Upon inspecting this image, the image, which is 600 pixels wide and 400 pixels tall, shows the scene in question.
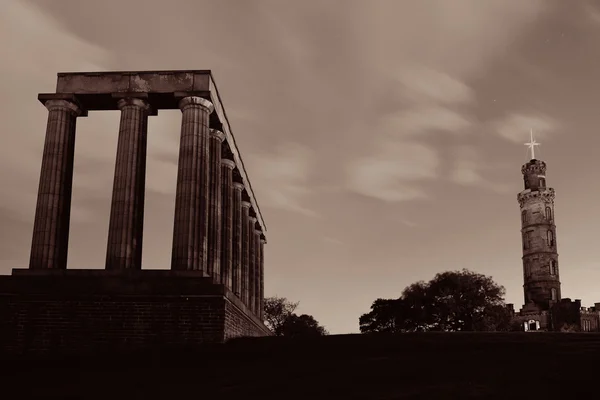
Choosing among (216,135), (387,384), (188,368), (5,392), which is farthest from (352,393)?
(216,135)

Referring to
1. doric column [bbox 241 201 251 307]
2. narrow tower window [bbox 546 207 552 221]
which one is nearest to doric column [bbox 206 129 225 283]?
doric column [bbox 241 201 251 307]

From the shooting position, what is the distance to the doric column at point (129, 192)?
1008 inches

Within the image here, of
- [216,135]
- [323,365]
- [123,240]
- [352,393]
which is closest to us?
[352,393]

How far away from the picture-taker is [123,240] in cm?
2566

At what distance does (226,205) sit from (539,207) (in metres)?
103

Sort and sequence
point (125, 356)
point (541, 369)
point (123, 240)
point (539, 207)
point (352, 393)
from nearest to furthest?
point (352, 393) < point (541, 369) < point (125, 356) < point (123, 240) < point (539, 207)

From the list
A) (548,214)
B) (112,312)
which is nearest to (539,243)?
(548,214)

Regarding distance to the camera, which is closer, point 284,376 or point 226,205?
point 284,376

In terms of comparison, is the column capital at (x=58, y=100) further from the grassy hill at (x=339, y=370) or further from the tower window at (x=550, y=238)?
the tower window at (x=550, y=238)

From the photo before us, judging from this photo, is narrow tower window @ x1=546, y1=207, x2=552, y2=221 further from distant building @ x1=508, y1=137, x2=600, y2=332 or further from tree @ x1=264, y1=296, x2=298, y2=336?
tree @ x1=264, y1=296, x2=298, y2=336

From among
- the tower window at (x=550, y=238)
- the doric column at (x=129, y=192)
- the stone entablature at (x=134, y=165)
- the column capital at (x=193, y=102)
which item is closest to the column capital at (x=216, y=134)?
the stone entablature at (x=134, y=165)

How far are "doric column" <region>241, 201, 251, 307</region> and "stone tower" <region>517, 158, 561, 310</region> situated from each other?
300 ft

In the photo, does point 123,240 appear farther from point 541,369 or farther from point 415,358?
point 541,369

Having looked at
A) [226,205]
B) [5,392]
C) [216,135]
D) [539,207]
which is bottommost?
[5,392]
